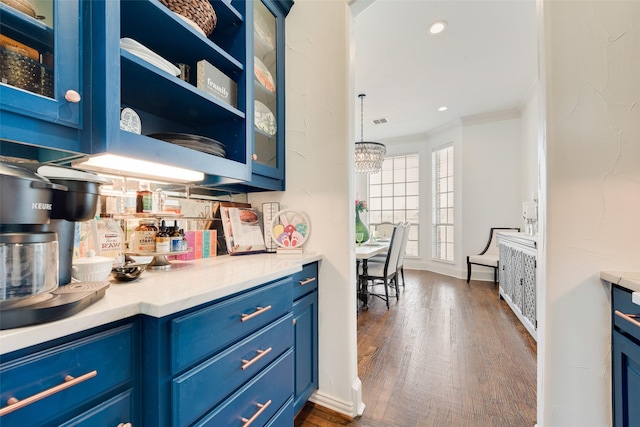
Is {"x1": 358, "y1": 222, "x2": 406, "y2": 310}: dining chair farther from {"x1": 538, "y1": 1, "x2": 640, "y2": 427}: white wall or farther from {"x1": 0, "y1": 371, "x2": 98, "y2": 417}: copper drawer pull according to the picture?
{"x1": 0, "y1": 371, "x2": 98, "y2": 417}: copper drawer pull

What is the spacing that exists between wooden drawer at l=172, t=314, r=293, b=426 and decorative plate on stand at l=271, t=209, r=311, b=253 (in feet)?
1.78

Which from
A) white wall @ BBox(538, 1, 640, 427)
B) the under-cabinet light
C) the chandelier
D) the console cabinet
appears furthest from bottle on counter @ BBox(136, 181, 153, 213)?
the chandelier

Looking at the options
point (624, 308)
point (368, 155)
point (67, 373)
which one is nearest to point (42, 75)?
point (67, 373)

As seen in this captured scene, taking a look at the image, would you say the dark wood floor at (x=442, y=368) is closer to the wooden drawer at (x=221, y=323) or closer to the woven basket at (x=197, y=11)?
the wooden drawer at (x=221, y=323)

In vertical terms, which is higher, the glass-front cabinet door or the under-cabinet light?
the glass-front cabinet door

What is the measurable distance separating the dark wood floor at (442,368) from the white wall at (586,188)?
19.4 inches

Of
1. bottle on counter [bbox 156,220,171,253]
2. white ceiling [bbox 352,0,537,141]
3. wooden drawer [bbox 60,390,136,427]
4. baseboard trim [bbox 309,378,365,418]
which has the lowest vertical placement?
baseboard trim [bbox 309,378,365,418]

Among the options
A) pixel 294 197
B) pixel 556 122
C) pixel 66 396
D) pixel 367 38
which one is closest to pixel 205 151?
pixel 294 197

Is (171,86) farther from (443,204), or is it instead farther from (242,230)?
(443,204)

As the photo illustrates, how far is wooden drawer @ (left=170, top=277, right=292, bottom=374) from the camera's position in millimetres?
738

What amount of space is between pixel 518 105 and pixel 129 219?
5538 mm

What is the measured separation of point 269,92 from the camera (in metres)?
1.76

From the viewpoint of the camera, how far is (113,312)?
0.64m

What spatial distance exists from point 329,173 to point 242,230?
0.67 meters
